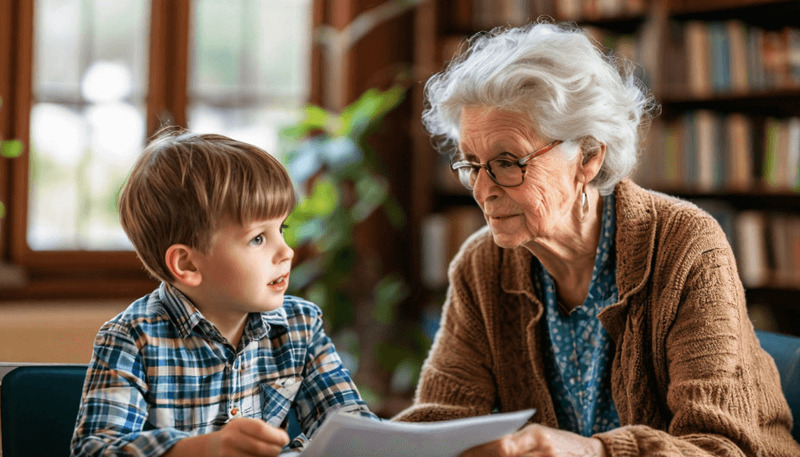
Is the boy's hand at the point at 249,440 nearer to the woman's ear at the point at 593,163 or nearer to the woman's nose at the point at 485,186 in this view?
the woman's nose at the point at 485,186

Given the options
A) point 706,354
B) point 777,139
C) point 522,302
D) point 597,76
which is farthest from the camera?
point 777,139

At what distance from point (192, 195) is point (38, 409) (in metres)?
0.43

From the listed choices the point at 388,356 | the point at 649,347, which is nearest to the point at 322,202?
the point at 388,356

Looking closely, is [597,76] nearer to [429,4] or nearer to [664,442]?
[664,442]

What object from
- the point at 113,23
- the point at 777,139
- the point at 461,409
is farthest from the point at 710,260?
the point at 113,23

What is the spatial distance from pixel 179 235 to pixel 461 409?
0.63m

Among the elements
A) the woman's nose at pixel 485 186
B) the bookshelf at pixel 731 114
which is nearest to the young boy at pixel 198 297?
the woman's nose at pixel 485 186

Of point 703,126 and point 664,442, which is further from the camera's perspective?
point 703,126

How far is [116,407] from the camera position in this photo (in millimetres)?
1032

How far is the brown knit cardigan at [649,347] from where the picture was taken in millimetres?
1289

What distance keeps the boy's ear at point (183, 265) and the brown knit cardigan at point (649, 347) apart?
1.81 ft

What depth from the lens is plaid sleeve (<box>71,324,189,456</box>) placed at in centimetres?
100

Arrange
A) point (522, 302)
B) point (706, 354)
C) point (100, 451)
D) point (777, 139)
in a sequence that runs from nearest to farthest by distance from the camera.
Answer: point (100, 451), point (706, 354), point (522, 302), point (777, 139)

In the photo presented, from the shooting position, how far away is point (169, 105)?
3.74 metres
